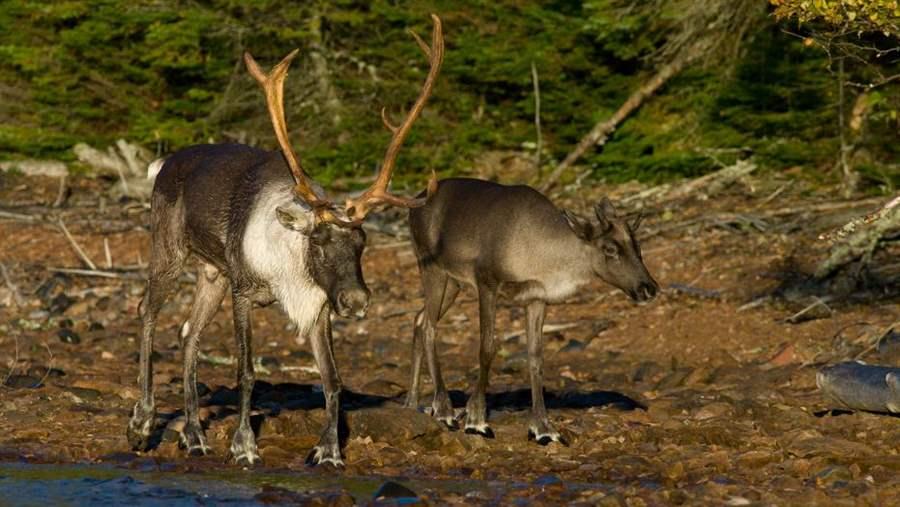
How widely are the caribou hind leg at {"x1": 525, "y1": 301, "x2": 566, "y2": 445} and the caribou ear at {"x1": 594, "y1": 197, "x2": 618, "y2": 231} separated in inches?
28.8

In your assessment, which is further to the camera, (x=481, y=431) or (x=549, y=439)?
(x=481, y=431)

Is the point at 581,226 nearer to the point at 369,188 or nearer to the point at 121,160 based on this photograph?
the point at 369,188

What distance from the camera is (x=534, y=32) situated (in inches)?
807

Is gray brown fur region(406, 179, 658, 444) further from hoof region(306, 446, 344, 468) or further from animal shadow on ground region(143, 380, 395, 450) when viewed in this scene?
hoof region(306, 446, 344, 468)

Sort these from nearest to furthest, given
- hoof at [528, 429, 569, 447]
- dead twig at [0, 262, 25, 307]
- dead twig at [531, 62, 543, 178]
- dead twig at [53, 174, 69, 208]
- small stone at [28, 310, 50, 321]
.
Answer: hoof at [528, 429, 569, 447] < small stone at [28, 310, 50, 321] < dead twig at [0, 262, 25, 307] < dead twig at [531, 62, 543, 178] < dead twig at [53, 174, 69, 208]

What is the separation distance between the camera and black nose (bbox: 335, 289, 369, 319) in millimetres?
9211

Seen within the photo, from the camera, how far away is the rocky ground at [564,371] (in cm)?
943

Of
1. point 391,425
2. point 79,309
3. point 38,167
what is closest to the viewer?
point 391,425

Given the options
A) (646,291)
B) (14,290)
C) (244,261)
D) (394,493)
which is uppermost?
(244,261)

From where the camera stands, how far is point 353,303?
9211 millimetres

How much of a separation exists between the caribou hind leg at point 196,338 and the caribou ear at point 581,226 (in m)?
2.51

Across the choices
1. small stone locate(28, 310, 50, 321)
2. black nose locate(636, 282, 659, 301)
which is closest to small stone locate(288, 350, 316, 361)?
small stone locate(28, 310, 50, 321)

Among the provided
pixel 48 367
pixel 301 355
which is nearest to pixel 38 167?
pixel 301 355

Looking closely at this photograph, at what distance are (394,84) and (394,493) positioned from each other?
1303cm
